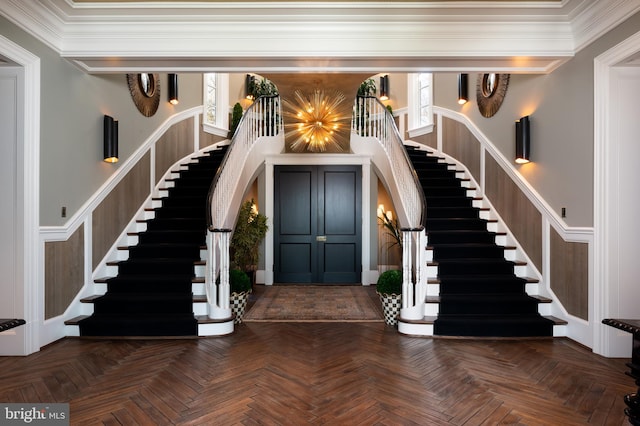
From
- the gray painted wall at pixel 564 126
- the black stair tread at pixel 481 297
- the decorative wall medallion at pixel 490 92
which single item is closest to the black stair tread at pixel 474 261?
the black stair tread at pixel 481 297

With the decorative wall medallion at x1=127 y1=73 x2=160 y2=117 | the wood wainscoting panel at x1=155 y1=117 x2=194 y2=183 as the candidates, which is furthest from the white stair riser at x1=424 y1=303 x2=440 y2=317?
the decorative wall medallion at x1=127 y1=73 x2=160 y2=117

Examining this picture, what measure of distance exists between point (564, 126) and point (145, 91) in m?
5.82

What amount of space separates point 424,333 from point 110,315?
3494 mm

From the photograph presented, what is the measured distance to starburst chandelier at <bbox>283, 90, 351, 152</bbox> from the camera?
6242 millimetres

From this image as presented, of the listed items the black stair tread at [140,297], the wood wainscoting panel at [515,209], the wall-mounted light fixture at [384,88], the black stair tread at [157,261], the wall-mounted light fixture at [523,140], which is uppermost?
the wall-mounted light fixture at [384,88]

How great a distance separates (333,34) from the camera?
3.96 metres

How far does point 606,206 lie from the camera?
12.3 ft

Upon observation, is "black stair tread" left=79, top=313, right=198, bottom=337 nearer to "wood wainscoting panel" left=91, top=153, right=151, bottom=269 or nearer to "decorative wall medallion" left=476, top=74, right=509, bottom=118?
"wood wainscoting panel" left=91, top=153, right=151, bottom=269

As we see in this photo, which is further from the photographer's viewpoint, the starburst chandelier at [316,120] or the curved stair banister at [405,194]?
the starburst chandelier at [316,120]

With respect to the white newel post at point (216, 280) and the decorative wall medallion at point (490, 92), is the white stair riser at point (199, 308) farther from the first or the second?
the decorative wall medallion at point (490, 92)

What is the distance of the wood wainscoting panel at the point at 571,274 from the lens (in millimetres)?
4008

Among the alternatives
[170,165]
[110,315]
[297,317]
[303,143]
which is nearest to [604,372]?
[297,317]

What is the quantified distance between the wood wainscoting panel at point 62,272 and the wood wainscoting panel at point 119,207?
1.07ft

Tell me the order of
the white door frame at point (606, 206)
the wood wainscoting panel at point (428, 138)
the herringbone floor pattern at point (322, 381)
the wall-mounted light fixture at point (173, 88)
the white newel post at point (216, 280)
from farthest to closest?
1. the wood wainscoting panel at point (428, 138)
2. the wall-mounted light fixture at point (173, 88)
3. the white newel post at point (216, 280)
4. the white door frame at point (606, 206)
5. the herringbone floor pattern at point (322, 381)
